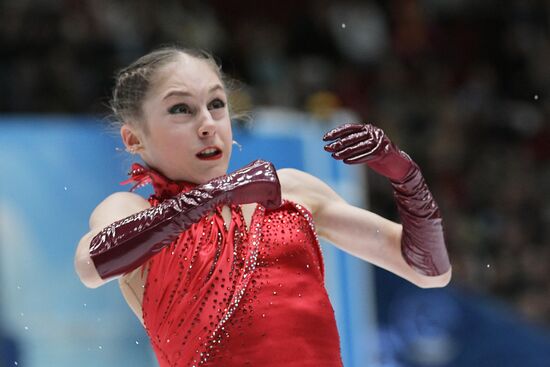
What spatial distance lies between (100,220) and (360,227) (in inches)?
26.4

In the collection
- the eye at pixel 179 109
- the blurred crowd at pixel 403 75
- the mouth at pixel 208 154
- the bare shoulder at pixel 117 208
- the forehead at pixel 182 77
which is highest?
the blurred crowd at pixel 403 75

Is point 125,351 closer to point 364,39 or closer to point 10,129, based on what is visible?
point 10,129

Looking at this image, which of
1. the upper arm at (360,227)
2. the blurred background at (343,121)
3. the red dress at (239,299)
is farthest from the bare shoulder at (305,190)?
the blurred background at (343,121)

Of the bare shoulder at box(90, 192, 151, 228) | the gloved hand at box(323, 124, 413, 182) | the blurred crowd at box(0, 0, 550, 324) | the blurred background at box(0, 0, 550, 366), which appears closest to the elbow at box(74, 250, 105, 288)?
the bare shoulder at box(90, 192, 151, 228)

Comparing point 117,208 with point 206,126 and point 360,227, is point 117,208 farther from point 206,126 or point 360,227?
point 360,227

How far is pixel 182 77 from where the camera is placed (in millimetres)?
2420

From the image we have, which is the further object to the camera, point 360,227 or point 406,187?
point 360,227

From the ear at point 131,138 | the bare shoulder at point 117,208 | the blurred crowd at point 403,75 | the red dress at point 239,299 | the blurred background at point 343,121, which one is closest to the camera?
the red dress at point 239,299

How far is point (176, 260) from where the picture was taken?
7.49 feet

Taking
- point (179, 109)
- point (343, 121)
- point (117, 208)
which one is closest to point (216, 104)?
point (179, 109)

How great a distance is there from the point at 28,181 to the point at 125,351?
2.83 feet

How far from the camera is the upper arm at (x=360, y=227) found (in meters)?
2.56

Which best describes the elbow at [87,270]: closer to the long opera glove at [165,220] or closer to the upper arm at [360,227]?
the long opera glove at [165,220]

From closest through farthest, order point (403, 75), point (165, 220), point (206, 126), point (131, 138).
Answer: point (165, 220)
point (206, 126)
point (131, 138)
point (403, 75)
